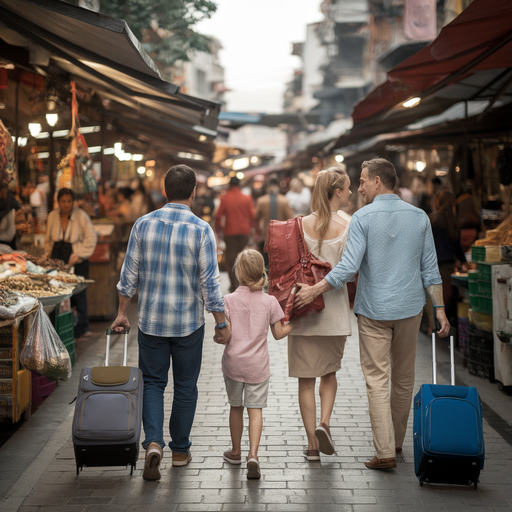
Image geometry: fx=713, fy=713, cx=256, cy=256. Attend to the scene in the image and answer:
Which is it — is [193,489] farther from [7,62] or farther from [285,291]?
[7,62]

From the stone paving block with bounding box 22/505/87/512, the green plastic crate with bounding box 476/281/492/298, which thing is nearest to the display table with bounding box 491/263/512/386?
the green plastic crate with bounding box 476/281/492/298

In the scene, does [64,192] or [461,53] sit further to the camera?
[64,192]

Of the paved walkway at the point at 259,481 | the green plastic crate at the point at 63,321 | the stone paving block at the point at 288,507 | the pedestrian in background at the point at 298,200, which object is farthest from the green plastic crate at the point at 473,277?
the pedestrian in background at the point at 298,200

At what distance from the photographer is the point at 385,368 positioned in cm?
496

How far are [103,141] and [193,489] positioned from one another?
972 centimetres

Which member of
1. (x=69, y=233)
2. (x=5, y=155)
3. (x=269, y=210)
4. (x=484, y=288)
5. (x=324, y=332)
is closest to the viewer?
(x=324, y=332)

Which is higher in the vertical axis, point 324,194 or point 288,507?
point 324,194

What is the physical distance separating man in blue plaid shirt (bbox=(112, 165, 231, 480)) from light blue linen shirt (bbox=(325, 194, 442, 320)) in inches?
34.0

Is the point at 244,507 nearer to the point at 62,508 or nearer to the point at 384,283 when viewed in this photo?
the point at 62,508

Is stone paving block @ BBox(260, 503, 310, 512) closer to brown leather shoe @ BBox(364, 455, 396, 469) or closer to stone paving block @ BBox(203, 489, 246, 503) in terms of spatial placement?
stone paving block @ BBox(203, 489, 246, 503)

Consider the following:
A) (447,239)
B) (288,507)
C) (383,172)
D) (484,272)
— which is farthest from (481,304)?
(288,507)

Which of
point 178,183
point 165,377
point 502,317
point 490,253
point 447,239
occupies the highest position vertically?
point 178,183

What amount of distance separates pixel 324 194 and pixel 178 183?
1.10m

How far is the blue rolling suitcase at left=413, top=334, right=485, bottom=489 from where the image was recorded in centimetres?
438
